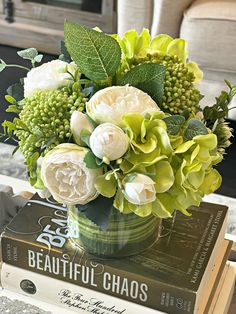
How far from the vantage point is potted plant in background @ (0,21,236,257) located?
0.88 meters

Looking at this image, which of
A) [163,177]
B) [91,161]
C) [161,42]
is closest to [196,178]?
[163,177]

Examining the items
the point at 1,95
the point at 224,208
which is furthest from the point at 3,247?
the point at 1,95

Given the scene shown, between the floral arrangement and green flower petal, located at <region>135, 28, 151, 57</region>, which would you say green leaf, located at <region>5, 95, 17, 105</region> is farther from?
green flower petal, located at <region>135, 28, 151, 57</region>

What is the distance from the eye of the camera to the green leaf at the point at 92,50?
2.97 ft

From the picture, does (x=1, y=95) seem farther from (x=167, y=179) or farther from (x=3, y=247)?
(x=167, y=179)

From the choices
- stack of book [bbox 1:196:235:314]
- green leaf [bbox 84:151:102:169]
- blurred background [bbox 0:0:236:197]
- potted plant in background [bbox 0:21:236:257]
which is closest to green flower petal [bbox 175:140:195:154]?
potted plant in background [bbox 0:21:236:257]

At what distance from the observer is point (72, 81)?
0.96 m

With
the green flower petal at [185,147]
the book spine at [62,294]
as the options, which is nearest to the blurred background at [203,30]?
the book spine at [62,294]

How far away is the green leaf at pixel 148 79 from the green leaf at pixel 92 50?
0.02 meters

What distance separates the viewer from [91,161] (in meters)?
0.87

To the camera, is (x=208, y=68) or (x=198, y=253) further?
(x=208, y=68)

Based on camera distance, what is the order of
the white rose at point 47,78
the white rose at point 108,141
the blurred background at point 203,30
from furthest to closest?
the blurred background at point 203,30, the white rose at point 47,78, the white rose at point 108,141

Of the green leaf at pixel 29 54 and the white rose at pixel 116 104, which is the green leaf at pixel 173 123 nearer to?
the white rose at pixel 116 104

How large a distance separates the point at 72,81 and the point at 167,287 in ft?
1.15
